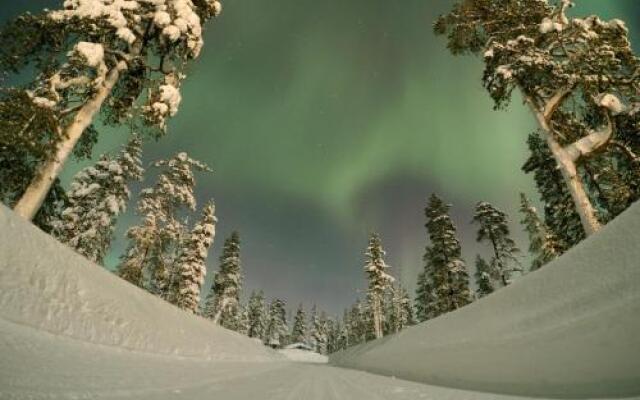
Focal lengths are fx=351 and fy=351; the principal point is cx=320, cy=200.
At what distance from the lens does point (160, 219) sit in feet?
84.3

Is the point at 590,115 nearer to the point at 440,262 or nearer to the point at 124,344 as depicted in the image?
the point at 124,344

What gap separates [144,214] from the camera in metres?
25.5

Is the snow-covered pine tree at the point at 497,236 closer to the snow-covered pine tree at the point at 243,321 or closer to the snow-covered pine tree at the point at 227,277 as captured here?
the snow-covered pine tree at the point at 227,277

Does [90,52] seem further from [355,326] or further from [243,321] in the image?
[355,326]

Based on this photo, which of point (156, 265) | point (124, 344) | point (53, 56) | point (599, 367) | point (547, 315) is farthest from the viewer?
point (156, 265)

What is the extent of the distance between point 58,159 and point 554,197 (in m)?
26.9

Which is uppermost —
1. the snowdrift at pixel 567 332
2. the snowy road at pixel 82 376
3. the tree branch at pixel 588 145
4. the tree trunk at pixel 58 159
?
the tree branch at pixel 588 145

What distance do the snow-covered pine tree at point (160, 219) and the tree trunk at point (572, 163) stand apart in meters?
19.8

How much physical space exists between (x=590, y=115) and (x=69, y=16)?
53.0ft

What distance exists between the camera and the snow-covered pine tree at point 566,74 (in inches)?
407

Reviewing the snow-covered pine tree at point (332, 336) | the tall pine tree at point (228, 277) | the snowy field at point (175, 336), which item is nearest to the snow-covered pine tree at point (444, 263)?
the tall pine tree at point (228, 277)

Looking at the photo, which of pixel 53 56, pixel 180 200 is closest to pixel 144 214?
pixel 180 200

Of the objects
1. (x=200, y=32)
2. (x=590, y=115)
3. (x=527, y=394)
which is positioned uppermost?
(x=200, y=32)

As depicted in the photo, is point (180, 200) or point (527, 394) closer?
point (527, 394)
